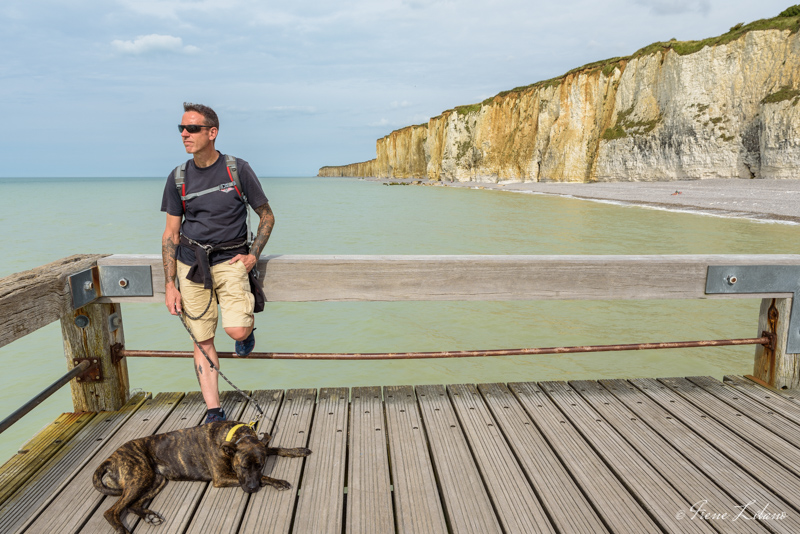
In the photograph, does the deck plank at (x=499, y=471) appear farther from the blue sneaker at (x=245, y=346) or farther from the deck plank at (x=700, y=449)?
the blue sneaker at (x=245, y=346)

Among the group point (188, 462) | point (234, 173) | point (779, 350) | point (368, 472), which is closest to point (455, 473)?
point (368, 472)

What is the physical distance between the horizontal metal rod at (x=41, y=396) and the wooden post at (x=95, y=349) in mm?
89

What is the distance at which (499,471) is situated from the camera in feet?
7.73

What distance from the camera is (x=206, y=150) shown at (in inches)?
106

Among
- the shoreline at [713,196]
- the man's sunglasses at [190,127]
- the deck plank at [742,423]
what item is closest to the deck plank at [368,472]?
the man's sunglasses at [190,127]

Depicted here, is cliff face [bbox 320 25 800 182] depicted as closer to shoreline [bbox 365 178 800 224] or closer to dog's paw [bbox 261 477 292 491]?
shoreline [bbox 365 178 800 224]

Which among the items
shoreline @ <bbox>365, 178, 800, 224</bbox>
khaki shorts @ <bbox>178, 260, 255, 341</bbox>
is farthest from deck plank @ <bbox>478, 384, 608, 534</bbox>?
shoreline @ <bbox>365, 178, 800, 224</bbox>

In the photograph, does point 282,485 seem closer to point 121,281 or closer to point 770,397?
point 121,281

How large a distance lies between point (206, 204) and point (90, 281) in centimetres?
76

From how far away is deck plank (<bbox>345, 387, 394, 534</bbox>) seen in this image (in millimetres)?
2031

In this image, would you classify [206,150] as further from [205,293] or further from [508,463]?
[508,463]

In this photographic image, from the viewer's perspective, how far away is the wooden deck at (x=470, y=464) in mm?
2037

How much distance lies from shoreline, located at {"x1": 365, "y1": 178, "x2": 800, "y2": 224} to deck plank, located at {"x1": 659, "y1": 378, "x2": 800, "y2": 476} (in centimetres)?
2533

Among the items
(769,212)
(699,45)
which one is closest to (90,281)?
(769,212)
